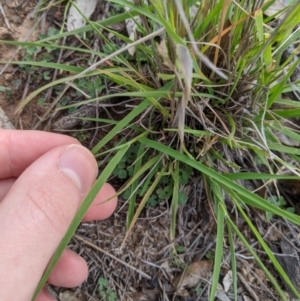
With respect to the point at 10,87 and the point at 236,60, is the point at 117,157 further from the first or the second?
the point at 10,87

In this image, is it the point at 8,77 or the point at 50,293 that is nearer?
the point at 50,293

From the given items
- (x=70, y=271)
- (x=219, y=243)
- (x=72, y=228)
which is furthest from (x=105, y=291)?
(x=72, y=228)

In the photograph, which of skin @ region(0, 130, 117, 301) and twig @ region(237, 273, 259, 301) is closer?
skin @ region(0, 130, 117, 301)

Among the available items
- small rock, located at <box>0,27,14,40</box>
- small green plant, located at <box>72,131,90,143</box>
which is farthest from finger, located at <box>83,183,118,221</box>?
small rock, located at <box>0,27,14,40</box>

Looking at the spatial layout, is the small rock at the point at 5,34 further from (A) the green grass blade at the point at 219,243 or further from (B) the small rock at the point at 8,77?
(A) the green grass blade at the point at 219,243

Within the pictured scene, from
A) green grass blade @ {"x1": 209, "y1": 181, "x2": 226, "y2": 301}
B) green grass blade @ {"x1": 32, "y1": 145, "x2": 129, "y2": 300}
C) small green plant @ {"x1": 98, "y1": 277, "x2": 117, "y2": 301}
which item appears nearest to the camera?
green grass blade @ {"x1": 32, "y1": 145, "x2": 129, "y2": 300}

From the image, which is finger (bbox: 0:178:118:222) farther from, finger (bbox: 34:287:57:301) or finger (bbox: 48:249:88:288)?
finger (bbox: 34:287:57:301)

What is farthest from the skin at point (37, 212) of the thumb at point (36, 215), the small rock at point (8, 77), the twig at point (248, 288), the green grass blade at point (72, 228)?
the twig at point (248, 288)

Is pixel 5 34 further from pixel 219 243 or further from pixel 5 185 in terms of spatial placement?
pixel 219 243
